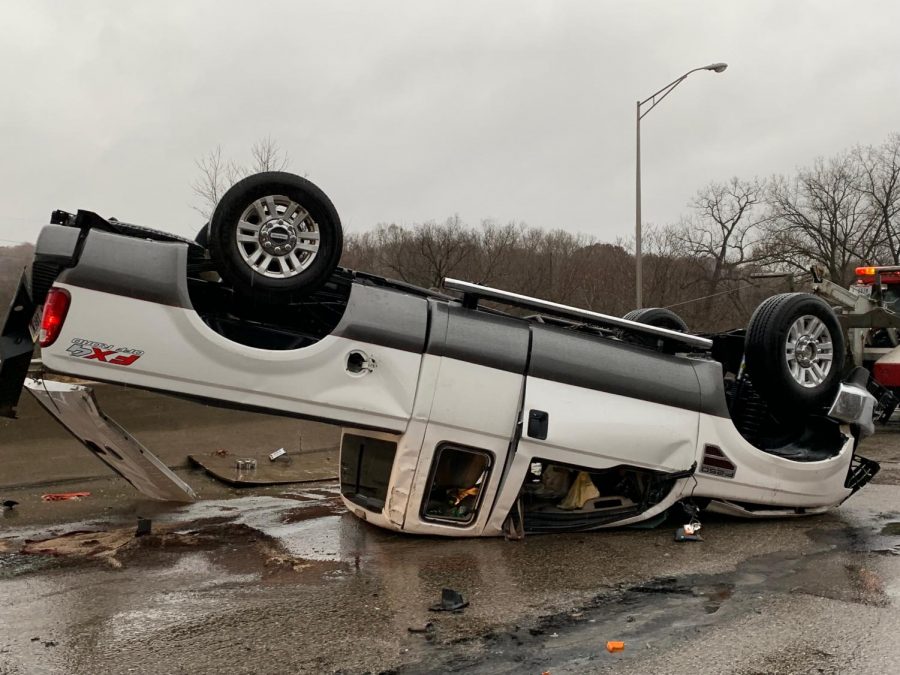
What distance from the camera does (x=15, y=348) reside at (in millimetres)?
4578

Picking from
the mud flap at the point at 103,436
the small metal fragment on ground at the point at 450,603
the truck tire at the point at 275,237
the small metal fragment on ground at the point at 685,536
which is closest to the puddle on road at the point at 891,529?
the small metal fragment on ground at the point at 685,536

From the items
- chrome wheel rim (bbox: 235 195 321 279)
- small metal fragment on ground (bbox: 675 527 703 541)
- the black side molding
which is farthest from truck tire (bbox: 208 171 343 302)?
small metal fragment on ground (bbox: 675 527 703 541)

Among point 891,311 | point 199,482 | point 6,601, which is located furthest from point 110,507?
point 891,311

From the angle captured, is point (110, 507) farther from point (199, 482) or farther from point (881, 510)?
point (881, 510)

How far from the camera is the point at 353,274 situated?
518 cm

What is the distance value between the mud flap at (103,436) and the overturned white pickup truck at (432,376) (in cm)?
2

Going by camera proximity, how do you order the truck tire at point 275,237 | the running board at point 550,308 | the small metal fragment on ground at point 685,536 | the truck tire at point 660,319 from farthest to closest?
the truck tire at point 660,319
the small metal fragment on ground at point 685,536
the running board at point 550,308
the truck tire at point 275,237

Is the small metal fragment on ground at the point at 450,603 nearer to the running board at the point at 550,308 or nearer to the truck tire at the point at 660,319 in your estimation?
the running board at the point at 550,308

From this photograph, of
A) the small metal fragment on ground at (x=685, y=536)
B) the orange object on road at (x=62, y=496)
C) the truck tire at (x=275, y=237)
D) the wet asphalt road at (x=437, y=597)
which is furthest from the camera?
the orange object on road at (x=62, y=496)

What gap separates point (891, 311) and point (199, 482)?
36.9 feet

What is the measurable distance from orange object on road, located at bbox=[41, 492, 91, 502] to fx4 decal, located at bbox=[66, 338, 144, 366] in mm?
3453

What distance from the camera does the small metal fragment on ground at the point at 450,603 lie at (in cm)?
409

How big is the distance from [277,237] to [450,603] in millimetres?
2220

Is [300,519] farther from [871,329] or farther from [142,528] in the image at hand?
[871,329]
